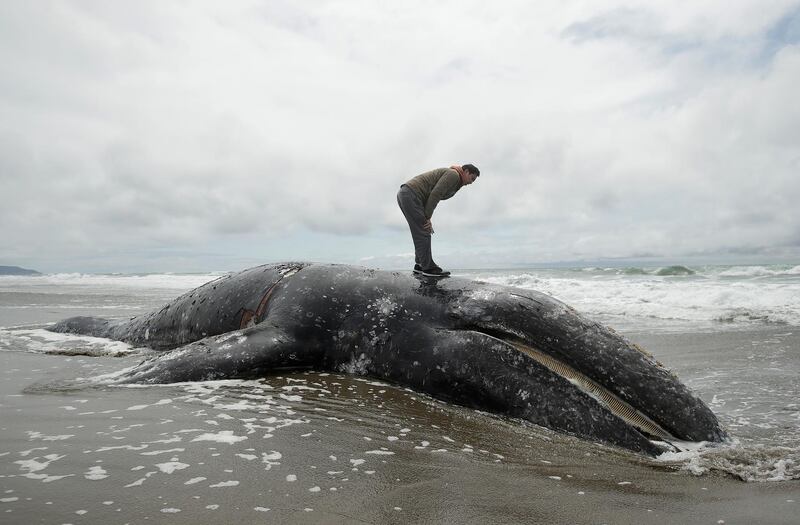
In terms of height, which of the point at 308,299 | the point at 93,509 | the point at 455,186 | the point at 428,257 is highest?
the point at 455,186

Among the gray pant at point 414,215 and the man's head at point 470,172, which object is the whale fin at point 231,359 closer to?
the gray pant at point 414,215

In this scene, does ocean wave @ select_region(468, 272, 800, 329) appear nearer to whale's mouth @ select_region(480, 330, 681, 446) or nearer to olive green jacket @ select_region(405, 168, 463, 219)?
olive green jacket @ select_region(405, 168, 463, 219)

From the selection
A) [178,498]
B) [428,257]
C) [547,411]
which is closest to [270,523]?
[178,498]

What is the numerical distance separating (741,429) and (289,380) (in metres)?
4.41

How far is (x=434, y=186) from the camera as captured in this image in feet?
26.0

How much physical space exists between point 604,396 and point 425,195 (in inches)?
154

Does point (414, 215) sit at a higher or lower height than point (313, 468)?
higher

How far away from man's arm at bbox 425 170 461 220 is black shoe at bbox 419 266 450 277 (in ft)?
3.14

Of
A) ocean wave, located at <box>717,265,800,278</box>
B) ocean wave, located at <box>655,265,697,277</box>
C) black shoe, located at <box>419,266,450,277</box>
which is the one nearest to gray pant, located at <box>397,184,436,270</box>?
black shoe, located at <box>419,266,450,277</box>

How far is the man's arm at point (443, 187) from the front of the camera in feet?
25.4

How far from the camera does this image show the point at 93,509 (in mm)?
2768

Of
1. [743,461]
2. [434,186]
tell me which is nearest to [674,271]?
[434,186]

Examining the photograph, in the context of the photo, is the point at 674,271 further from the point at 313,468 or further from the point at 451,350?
the point at 313,468

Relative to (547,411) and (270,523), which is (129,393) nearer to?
(270,523)
